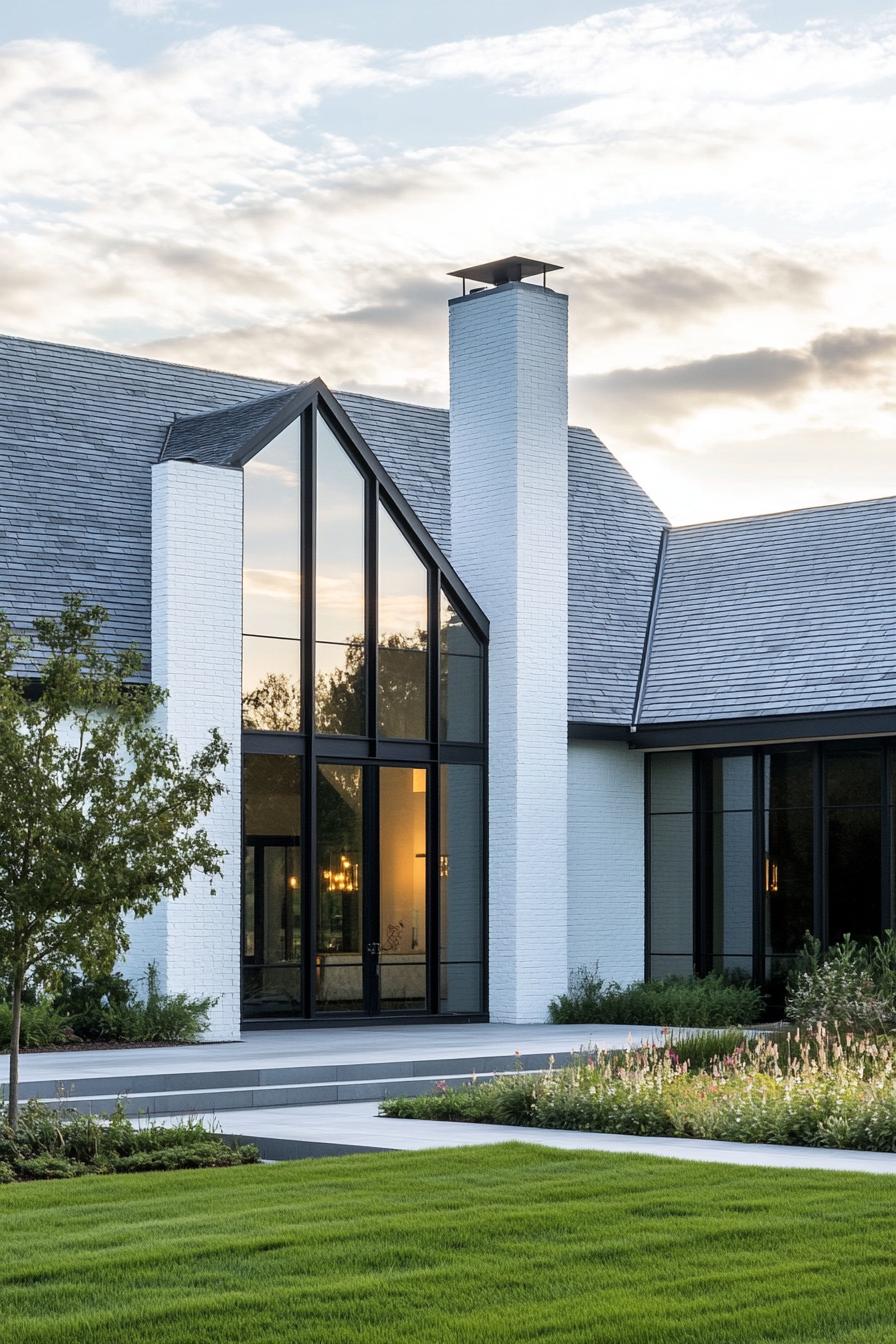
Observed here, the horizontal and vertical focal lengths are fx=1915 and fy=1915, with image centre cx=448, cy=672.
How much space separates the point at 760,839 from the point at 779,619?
340cm

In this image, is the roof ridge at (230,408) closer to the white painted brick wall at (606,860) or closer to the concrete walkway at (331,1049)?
the white painted brick wall at (606,860)

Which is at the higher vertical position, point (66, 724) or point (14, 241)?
point (14, 241)

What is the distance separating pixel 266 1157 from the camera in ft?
43.3

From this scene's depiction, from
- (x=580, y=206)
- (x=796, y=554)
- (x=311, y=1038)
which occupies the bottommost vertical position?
(x=311, y=1038)

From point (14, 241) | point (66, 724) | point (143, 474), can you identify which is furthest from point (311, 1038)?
point (14, 241)

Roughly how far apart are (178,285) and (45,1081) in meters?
10.8

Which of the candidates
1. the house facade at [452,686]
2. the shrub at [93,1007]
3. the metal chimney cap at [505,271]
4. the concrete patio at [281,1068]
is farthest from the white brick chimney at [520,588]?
the shrub at [93,1007]

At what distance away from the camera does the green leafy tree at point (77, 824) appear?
13.3 m

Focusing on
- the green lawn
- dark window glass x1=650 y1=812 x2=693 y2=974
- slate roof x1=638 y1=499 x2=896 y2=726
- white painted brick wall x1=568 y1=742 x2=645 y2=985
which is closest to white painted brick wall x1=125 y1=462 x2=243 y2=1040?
white painted brick wall x1=568 y1=742 x2=645 y2=985

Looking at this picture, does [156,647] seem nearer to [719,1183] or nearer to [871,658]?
[871,658]

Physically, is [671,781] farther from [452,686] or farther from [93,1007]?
[93,1007]

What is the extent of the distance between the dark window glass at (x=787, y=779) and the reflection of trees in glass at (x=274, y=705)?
667 cm

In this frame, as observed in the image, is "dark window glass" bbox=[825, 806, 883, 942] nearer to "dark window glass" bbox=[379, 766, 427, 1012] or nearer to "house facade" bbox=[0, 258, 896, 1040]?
"house facade" bbox=[0, 258, 896, 1040]

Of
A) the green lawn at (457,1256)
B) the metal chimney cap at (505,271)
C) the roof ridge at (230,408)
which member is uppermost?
the metal chimney cap at (505,271)
